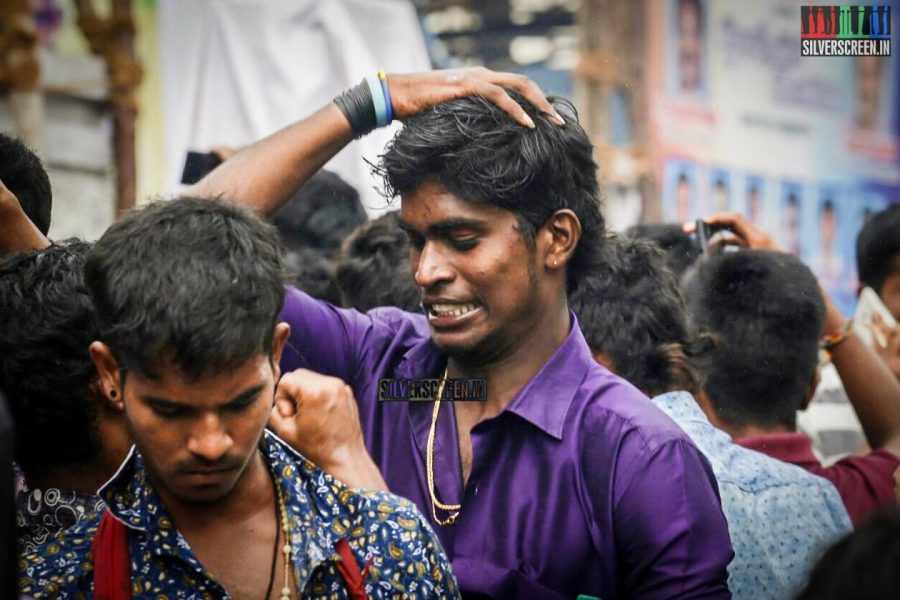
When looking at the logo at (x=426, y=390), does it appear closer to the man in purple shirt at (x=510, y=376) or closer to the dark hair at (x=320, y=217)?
the man in purple shirt at (x=510, y=376)

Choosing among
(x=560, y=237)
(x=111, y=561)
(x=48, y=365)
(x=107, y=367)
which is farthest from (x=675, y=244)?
(x=111, y=561)

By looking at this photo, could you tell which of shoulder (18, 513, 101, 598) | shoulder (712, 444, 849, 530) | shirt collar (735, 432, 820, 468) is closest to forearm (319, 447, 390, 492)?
shoulder (18, 513, 101, 598)

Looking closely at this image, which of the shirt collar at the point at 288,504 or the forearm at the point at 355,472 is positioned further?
the forearm at the point at 355,472

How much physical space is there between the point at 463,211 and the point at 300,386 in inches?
21.9

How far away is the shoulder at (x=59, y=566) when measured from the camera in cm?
187

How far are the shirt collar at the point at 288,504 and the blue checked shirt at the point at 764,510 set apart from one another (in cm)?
108

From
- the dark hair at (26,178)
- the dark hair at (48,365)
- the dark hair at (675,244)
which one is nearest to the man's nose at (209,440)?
the dark hair at (48,365)

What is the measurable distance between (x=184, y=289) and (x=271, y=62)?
10.5 ft

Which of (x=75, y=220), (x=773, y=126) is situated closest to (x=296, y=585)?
(x=75, y=220)

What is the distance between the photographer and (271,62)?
16.3 feet

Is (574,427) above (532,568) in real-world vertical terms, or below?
above

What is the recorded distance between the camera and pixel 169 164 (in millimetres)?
4785

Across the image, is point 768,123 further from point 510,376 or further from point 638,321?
point 510,376

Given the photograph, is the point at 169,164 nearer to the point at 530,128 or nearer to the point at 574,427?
the point at 530,128
